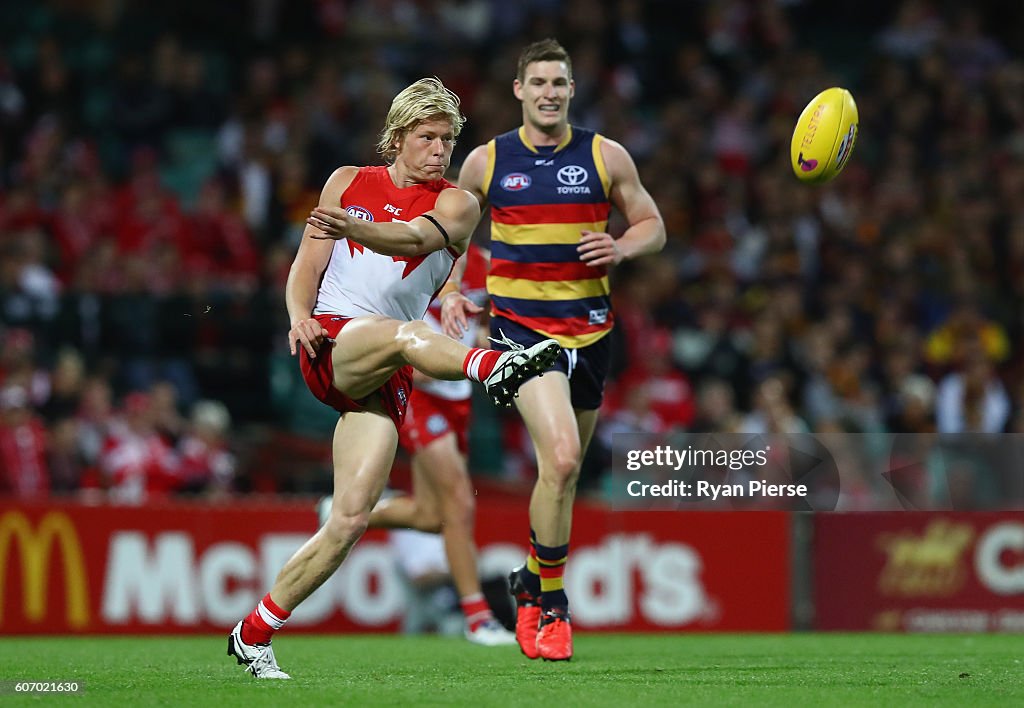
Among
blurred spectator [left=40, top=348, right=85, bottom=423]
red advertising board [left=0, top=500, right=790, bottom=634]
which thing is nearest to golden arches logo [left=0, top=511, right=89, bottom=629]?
red advertising board [left=0, top=500, right=790, bottom=634]

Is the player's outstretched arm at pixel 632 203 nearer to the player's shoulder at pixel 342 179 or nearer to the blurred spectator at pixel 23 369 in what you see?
the player's shoulder at pixel 342 179

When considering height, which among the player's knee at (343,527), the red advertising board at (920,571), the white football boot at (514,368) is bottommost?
the red advertising board at (920,571)

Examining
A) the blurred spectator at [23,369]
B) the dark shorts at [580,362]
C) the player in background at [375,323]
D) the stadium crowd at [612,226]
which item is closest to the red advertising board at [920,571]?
the stadium crowd at [612,226]

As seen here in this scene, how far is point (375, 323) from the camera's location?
6.33 metres

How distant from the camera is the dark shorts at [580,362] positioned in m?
7.48

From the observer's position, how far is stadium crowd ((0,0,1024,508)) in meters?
12.5

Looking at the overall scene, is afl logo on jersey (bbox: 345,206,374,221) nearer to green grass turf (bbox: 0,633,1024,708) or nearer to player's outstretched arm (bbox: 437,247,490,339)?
player's outstretched arm (bbox: 437,247,490,339)

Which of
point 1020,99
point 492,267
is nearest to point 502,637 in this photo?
point 492,267

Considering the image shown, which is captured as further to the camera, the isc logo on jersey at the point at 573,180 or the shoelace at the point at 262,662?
the isc logo on jersey at the point at 573,180

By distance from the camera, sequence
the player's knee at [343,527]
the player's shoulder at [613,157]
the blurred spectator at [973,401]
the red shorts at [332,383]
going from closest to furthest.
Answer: the player's knee at [343,527]
the red shorts at [332,383]
the player's shoulder at [613,157]
the blurred spectator at [973,401]

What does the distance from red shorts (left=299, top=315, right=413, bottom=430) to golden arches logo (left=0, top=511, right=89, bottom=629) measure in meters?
4.52

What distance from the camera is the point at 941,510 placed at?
10953mm

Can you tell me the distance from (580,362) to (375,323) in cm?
149

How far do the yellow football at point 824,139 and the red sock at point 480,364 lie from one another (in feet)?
8.04
